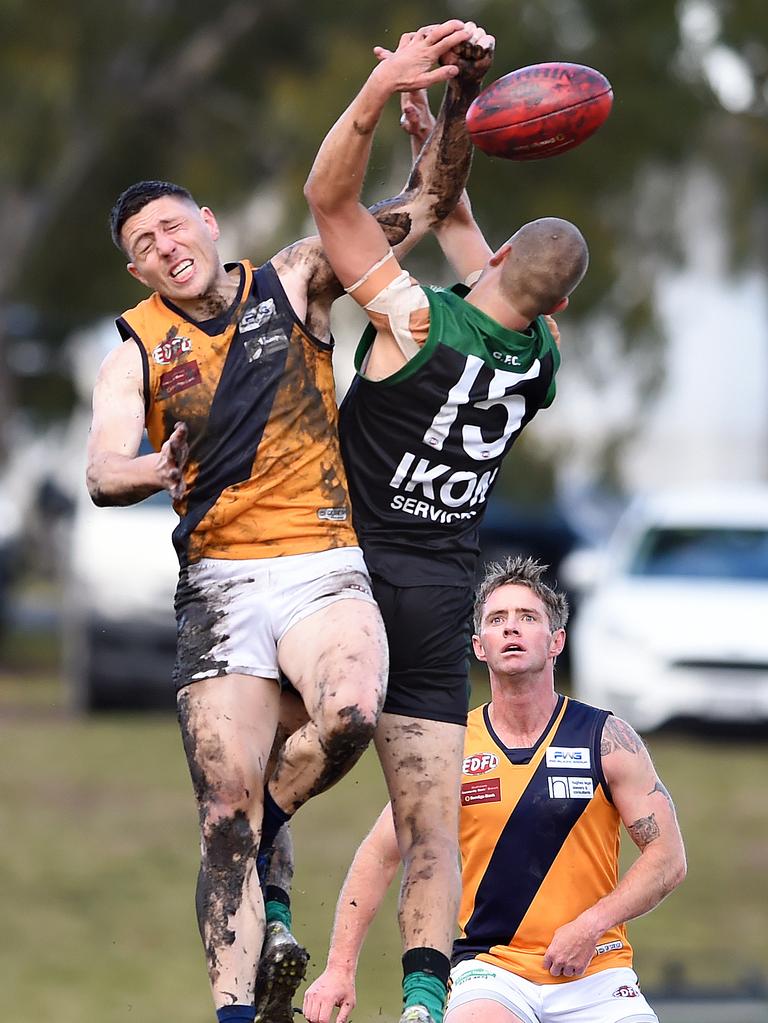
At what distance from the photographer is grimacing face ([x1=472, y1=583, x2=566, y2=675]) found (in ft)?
19.6

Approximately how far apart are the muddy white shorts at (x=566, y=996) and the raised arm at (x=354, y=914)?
1.11ft

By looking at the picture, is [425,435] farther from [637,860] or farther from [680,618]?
[680,618]

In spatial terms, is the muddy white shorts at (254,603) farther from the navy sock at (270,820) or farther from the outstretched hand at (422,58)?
the outstretched hand at (422,58)

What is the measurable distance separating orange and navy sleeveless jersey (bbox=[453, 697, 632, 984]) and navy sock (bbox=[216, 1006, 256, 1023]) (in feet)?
3.12

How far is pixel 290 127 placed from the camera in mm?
23281

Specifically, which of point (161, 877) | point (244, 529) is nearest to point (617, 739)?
point (244, 529)

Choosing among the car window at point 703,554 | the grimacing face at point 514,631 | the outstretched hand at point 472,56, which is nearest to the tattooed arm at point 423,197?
the outstretched hand at point 472,56

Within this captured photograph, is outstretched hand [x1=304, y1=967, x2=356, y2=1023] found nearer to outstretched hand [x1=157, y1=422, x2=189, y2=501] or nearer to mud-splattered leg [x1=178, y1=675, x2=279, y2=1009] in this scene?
mud-splattered leg [x1=178, y1=675, x2=279, y2=1009]

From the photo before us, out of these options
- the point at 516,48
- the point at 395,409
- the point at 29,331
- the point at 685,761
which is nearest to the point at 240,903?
the point at 395,409

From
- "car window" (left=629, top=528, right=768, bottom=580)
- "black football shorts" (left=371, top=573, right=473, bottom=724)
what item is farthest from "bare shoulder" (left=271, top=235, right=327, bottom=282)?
"car window" (left=629, top=528, right=768, bottom=580)

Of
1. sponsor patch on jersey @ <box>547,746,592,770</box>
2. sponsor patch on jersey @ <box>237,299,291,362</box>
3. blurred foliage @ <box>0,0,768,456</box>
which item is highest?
blurred foliage @ <box>0,0,768,456</box>

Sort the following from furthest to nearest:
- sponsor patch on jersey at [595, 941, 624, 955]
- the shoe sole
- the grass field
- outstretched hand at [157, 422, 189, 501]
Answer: the grass field
sponsor patch on jersey at [595, 941, 624, 955]
the shoe sole
outstretched hand at [157, 422, 189, 501]

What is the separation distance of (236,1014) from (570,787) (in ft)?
4.39

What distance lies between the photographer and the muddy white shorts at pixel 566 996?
603cm
